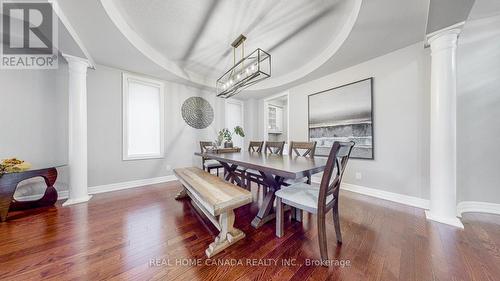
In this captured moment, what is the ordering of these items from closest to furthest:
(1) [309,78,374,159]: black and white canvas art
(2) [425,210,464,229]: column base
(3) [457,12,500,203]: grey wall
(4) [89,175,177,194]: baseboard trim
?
1. (2) [425,210,464,229]: column base
2. (3) [457,12,500,203]: grey wall
3. (1) [309,78,374,159]: black and white canvas art
4. (4) [89,175,177,194]: baseboard trim

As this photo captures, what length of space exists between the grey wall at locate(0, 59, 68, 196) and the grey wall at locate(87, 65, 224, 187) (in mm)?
326

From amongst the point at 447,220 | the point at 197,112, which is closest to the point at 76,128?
the point at 197,112

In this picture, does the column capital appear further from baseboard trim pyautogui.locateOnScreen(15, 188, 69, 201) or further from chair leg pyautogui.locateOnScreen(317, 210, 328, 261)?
chair leg pyautogui.locateOnScreen(317, 210, 328, 261)

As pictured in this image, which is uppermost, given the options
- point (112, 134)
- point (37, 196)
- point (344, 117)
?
point (344, 117)

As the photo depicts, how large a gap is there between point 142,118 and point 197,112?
120 cm

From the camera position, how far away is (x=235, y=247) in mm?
1406

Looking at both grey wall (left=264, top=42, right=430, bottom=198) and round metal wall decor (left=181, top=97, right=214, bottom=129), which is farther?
round metal wall decor (left=181, top=97, right=214, bottom=129)

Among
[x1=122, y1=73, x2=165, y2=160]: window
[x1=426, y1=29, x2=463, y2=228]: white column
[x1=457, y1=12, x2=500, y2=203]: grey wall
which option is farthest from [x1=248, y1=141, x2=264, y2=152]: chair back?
[x1=457, y1=12, x2=500, y2=203]: grey wall

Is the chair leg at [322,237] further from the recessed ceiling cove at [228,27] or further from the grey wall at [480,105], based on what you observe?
the grey wall at [480,105]

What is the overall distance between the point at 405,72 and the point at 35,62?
5586mm

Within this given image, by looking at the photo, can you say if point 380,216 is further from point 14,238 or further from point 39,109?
point 39,109

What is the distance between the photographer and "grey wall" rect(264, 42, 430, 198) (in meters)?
2.24

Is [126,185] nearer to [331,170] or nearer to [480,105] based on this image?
[331,170]

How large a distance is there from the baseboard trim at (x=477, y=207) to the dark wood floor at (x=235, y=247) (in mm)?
130
